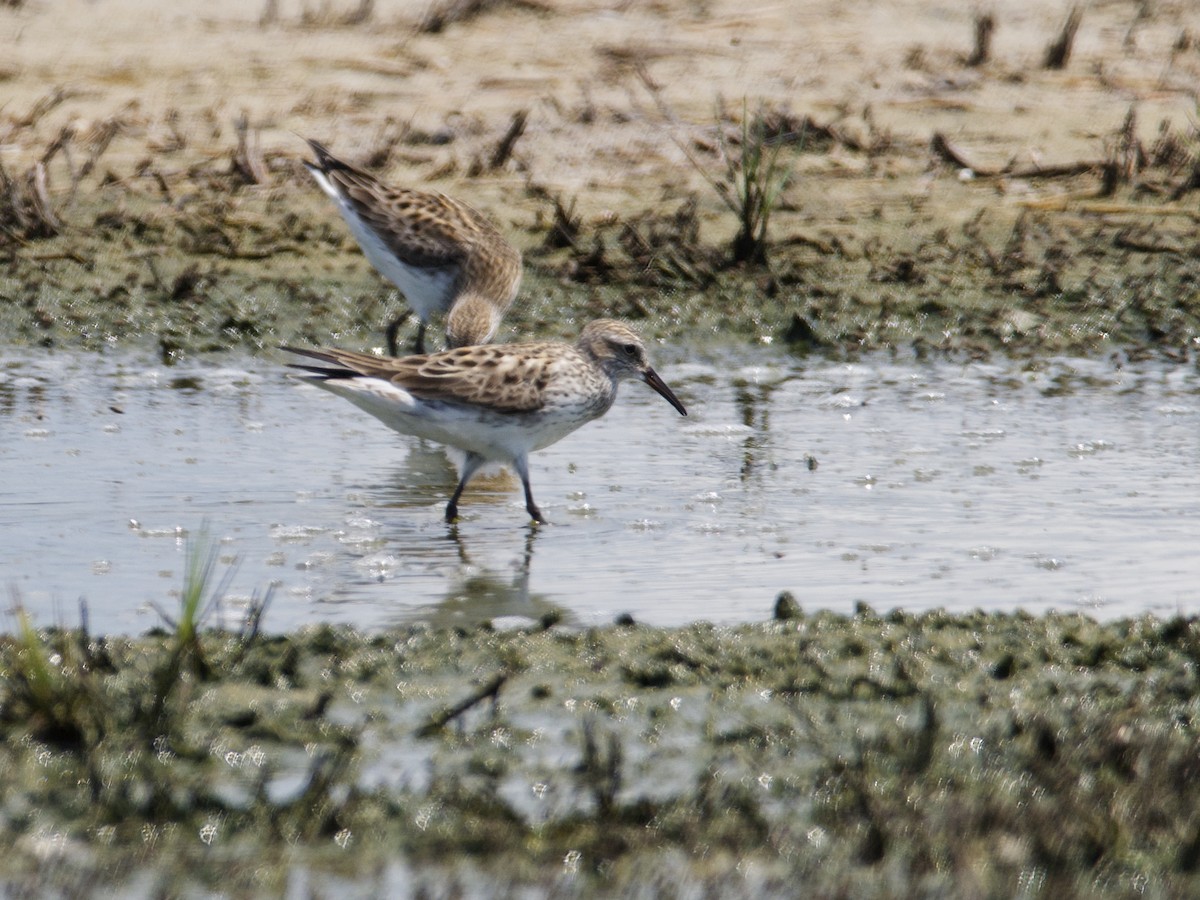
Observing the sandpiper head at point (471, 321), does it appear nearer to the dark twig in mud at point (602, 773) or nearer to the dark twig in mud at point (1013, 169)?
the dark twig in mud at point (1013, 169)

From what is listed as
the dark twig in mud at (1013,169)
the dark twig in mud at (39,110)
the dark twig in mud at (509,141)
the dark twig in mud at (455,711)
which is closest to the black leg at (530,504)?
the dark twig in mud at (455,711)

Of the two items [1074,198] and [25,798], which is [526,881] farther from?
[1074,198]

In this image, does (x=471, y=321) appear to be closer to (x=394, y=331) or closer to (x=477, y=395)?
(x=394, y=331)

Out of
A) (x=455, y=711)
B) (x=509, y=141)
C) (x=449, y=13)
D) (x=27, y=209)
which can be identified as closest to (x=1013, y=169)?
(x=509, y=141)

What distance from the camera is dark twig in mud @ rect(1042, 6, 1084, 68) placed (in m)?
13.5

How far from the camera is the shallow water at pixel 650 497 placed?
248 inches

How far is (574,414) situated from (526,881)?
3.93 metres

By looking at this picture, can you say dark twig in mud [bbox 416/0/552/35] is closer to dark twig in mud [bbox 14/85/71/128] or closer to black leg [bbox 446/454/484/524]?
dark twig in mud [bbox 14/85/71/128]

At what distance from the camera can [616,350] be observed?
8.25m

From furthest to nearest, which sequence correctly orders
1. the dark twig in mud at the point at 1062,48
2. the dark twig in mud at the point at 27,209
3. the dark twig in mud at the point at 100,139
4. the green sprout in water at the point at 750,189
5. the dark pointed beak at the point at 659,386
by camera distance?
the dark twig in mud at the point at 1062,48 < the dark twig in mud at the point at 100,139 < the dark twig in mud at the point at 27,209 < the green sprout in water at the point at 750,189 < the dark pointed beak at the point at 659,386

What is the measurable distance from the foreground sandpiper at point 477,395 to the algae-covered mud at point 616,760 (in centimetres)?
204

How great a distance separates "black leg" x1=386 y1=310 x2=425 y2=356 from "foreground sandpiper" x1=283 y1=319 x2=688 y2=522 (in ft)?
7.26

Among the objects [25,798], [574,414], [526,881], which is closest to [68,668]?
[25,798]

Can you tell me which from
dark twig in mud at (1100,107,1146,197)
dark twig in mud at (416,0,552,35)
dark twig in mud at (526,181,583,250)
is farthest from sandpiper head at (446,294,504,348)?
dark twig in mud at (416,0,552,35)
